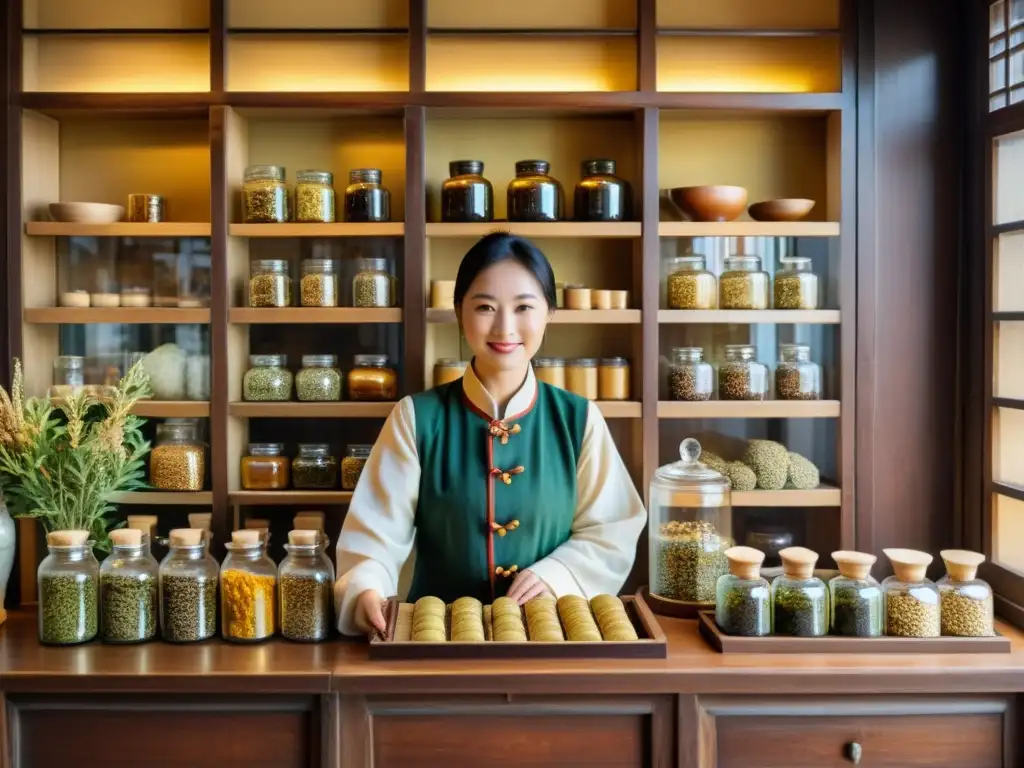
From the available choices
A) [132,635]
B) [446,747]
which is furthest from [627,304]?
[132,635]

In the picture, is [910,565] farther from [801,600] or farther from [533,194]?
[533,194]

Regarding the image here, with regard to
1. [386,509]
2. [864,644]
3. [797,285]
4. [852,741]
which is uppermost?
[797,285]

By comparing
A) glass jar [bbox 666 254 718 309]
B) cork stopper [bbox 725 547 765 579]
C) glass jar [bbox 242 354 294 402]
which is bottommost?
cork stopper [bbox 725 547 765 579]

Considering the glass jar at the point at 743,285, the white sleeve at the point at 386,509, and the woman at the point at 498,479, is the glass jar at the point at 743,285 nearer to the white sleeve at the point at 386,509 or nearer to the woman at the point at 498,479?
the woman at the point at 498,479

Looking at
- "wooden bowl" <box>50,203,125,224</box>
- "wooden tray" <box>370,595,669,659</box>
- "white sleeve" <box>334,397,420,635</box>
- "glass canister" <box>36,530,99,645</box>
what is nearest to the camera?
"wooden tray" <box>370,595,669,659</box>

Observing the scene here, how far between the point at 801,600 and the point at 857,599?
0.39ft

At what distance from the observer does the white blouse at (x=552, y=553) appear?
229 centimetres

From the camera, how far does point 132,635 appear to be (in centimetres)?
213

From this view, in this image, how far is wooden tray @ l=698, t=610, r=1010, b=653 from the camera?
2.03 meters

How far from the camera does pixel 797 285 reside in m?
2.70

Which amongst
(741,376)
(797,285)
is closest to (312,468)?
(741,376)

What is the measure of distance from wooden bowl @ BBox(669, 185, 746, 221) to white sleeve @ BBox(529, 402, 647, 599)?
2.24ft

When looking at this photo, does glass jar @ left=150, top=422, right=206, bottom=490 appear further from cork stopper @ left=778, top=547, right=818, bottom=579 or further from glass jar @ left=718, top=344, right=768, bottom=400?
cork stopper @ left=778, top=547, right=818, bottom=579

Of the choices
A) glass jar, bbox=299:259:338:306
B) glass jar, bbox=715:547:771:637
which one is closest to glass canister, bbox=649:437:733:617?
glass jar, bbox=715:547:771:637
